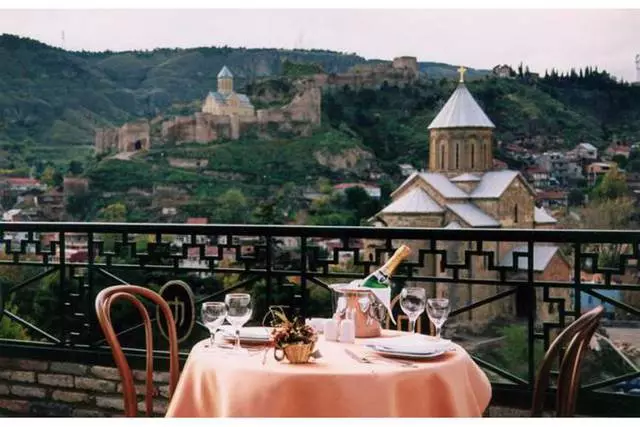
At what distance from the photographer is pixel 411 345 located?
1.78 m

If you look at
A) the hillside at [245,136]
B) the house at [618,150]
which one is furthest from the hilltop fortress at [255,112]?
the house at [618,150]

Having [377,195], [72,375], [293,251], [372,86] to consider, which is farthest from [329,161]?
[72,375]

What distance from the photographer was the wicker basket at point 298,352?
166 centimetres

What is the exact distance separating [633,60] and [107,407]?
43225 mm

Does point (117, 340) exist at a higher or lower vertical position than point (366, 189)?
lower

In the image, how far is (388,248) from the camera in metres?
3.03

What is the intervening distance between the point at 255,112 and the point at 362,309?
49386mm

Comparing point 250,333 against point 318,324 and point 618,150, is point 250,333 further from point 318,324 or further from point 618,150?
point 618,150

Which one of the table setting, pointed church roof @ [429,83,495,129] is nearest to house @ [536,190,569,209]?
pointed church roof @ [429,83,495,129]

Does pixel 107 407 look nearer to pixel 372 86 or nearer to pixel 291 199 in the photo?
pixel 291 199

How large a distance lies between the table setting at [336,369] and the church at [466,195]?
33.4m

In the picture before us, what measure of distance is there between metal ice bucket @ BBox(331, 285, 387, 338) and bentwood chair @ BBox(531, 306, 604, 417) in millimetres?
457

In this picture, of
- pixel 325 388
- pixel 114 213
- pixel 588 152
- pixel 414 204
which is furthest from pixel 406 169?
pixel 325 388

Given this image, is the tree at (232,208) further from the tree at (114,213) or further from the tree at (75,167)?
the tree at (75,167)
